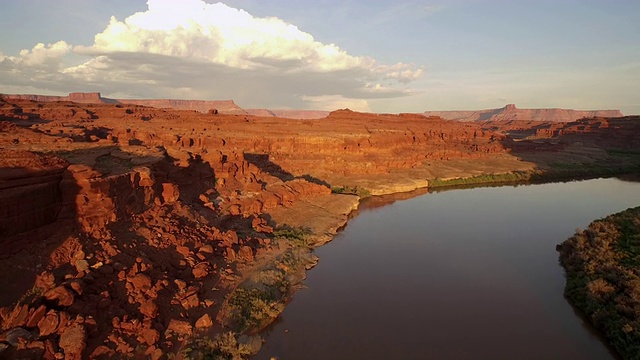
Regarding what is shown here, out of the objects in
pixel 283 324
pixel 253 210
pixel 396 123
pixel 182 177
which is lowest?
pixel 283 324

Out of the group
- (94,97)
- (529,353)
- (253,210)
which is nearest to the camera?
(529,353)

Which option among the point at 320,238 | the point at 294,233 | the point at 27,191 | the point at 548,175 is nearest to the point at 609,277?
the point at 320,238

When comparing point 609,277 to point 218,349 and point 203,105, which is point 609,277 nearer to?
point 218,349

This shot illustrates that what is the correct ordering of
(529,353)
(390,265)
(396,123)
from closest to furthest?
(529,353) → (390,265) → (396,123)

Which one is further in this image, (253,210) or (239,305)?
(253,210)

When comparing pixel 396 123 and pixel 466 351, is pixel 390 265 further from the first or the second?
pixel 396 123

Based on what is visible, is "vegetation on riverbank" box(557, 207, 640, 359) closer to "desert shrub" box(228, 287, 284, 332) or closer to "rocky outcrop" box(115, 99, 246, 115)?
"desert shrub" box(228, 287, 284, 332)

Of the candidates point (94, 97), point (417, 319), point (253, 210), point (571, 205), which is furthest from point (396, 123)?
point (94, 97)

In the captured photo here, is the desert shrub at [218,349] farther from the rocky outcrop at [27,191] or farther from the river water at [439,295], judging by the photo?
the rocky outcrop at [27,191]
